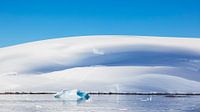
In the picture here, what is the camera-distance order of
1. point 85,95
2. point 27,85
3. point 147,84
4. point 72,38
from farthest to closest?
point 72,38
point 27,85
point 147,84
point 85,95

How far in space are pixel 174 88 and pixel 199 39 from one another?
1352 inches

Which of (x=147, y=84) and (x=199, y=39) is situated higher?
(x=199, y=39)

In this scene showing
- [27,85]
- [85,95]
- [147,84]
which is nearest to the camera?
[85,95]

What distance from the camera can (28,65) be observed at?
12750 centimetres

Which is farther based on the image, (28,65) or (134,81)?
(28,65)

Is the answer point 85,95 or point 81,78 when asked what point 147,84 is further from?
point 85,95

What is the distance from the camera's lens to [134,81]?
11888 cm

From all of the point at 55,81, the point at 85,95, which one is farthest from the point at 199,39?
the point at 85,95

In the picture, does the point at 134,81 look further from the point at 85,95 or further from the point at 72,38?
the point at 85,95

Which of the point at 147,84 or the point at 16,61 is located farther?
the point at 16,61

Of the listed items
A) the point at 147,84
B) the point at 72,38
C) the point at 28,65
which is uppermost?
the point at 72,38

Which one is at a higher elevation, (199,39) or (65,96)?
(199,39)

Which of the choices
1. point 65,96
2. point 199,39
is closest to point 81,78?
point 199,39

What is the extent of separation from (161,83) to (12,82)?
1373 inches
